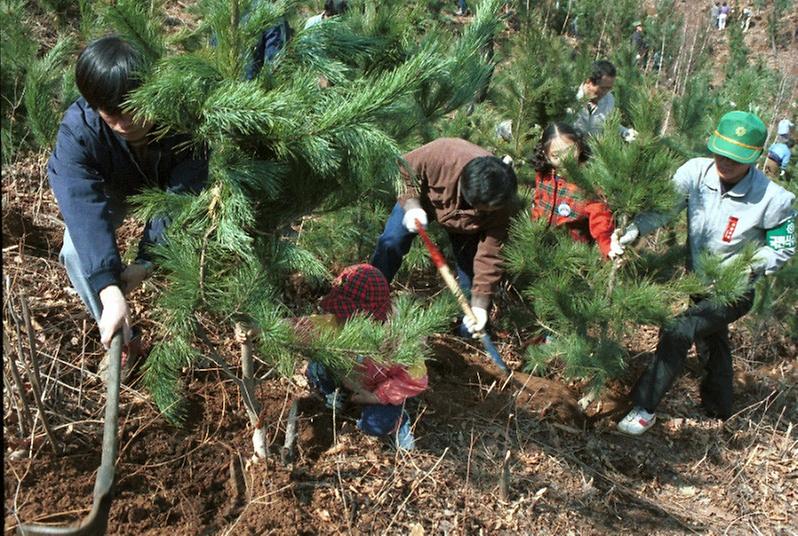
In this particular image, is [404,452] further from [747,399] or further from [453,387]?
[747,399]

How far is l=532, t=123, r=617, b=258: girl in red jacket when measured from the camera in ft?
9.96

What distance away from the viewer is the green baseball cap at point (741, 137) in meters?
2.77

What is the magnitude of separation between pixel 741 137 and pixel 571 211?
2.57ft

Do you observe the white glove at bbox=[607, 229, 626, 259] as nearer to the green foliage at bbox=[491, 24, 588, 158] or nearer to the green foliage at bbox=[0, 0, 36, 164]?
the green foliage at bbox=[491, 24, 588, 158]

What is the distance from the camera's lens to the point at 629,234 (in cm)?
279

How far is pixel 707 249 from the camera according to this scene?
2.97 m

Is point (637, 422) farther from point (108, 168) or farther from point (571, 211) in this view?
point (108, 168)

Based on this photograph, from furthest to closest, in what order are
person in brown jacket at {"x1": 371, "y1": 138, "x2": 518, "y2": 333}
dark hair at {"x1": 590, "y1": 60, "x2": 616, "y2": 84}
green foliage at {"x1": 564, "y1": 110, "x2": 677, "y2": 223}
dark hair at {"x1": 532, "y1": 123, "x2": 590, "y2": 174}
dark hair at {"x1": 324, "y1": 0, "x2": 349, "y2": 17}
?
dark hair at {"x1": 590, "y1": 60, "x2": 616, "y2": 84} → dark hair at {"x1": 324, "y1": 0, "x2": 349, "y2": 17} → dark hair at {"x1": 532, "y1": 123, "x2": 590, "y2": 174} → person in brown jacket at {"x1": 371, "y1": 138, "x2": 518, "y2": 333} → green foliage at {"x1": 564, "y1": 110, "x2": 677, "y2": 223}

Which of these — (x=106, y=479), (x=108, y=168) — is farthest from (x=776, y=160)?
(x=106, y=479)

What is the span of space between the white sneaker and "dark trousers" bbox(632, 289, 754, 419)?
33 millimetres

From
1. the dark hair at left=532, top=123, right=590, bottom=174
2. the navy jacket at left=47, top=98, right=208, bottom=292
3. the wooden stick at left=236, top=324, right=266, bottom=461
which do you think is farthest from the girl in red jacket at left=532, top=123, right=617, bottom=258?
the navy jacket at left=47, top=98, right=208, bottom=292

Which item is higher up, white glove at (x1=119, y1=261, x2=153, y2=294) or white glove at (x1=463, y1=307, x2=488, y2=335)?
white glove at (x1=119, y1=261, x2=153, y2=294)

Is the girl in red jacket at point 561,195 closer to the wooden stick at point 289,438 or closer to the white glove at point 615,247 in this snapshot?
the white glove at point 615,247

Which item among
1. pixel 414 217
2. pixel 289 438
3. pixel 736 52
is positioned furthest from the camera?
pixel 736 52
